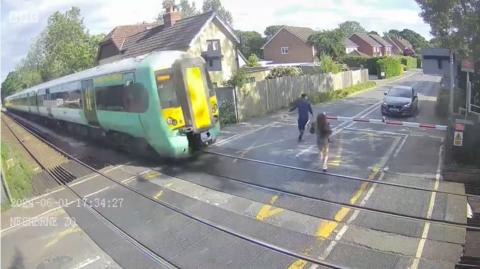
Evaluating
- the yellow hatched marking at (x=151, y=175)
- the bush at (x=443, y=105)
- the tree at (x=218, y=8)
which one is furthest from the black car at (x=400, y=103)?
the tree at (x=218, y=8)

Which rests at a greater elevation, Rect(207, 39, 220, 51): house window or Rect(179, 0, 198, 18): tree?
Rect(179, 0, 198, 18): tree

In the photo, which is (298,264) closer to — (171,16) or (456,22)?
(456,22)

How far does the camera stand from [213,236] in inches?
309

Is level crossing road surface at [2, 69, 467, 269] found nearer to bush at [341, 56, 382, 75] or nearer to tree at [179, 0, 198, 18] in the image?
bush at [341, 56, 382, 75]

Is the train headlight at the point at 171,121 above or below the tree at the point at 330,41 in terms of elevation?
below

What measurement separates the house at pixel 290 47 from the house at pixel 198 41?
2608 centimetres

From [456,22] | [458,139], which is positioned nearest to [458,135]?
[458,139]

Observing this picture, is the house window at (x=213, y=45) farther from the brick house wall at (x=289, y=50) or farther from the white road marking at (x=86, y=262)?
the brick house wall at (x=289, y=50)

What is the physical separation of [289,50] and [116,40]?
28.7m

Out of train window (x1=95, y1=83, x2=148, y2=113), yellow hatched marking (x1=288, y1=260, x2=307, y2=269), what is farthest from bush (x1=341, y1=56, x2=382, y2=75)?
yellow hatched marking (x1=288, y1=260, x2=307, y2=269)

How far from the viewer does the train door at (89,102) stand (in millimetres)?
15766

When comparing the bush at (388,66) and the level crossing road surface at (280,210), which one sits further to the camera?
the bush at (388,66)

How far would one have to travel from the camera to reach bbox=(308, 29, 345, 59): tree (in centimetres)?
5350

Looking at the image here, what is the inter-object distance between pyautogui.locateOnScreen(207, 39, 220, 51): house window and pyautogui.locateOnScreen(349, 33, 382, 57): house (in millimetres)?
56153
